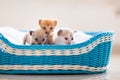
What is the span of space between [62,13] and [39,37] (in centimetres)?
97

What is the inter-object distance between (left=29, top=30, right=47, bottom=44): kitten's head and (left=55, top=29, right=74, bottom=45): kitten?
5cm

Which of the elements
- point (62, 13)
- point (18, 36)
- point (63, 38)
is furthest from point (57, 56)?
point (62, 13)

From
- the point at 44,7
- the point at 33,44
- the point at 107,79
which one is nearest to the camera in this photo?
the point at 107,79

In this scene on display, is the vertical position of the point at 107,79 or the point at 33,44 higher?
the point at 33,44

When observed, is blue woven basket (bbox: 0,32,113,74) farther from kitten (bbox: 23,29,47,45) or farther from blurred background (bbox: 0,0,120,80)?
blurred background (bbox: 0,0,120,80)

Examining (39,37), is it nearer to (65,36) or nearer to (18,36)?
(65,36)

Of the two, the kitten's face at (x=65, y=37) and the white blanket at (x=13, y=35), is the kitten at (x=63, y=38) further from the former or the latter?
the white blanket at (x=13, y=35)

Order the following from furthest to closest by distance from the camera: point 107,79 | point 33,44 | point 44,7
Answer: point 44,7
point 33,44
point 107,79

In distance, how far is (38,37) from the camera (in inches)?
49.6

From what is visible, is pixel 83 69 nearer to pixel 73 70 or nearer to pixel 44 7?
pixel 73 70

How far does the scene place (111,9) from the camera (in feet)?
7.32

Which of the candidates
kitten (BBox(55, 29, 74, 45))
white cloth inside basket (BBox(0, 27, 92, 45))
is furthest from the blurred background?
kitten (BBox(55, 29, 74, 45))

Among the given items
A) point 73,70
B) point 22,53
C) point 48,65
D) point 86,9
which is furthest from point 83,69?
point 86,9

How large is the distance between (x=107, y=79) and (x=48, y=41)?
29 centimetres
